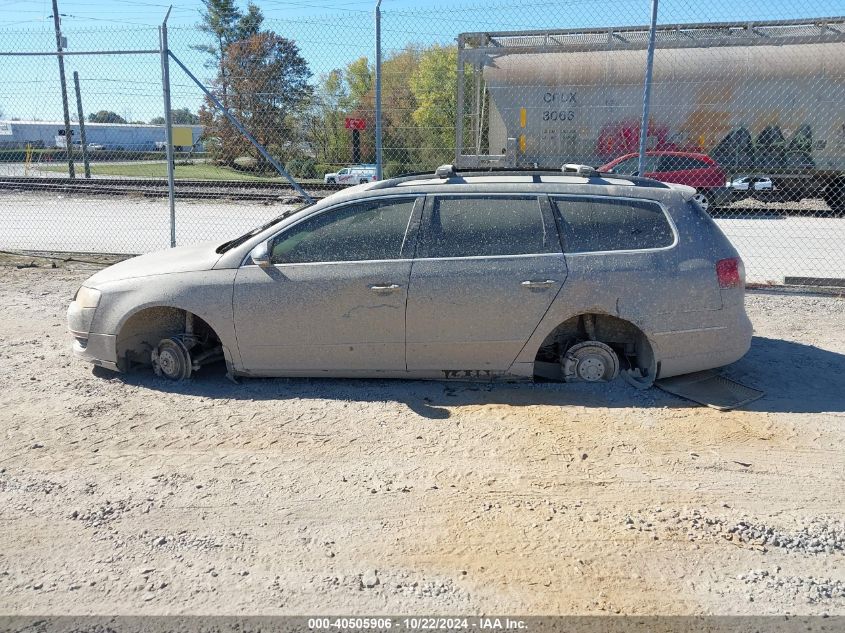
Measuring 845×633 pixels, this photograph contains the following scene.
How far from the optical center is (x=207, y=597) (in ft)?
10.3

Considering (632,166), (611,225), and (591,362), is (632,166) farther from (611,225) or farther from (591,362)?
(591,362)

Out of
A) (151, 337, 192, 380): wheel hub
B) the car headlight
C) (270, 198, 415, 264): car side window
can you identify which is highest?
(270, 198, 415, 264): car side window

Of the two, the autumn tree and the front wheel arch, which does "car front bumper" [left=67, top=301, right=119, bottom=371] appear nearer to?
the front wheel arch

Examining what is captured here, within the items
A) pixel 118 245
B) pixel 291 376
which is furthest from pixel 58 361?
pixel 118 245

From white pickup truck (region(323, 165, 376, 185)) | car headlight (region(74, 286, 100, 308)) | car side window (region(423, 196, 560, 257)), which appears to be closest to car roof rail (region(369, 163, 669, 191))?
car side window (region(423, 196, 560, 257))

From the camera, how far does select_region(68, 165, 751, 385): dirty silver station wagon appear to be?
515 centimetres

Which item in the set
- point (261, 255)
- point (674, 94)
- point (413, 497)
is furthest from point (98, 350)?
point (674, 94)

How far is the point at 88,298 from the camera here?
557 centimetres

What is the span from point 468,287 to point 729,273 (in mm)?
1859

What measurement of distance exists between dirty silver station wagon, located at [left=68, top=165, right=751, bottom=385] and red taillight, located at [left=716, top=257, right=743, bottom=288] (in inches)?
0.6

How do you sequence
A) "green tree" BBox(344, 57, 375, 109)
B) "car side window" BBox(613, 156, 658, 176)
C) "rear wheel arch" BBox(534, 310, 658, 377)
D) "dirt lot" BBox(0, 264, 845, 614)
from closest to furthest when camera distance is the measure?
"dirt lot" BBox(0, 264, 845, 614), "rear wheel arch" BBox(534, 310, 658, 377), "green tree" BBox(344, 57, 375, 109), "car side window" BBox(613, 156, 658, 176)

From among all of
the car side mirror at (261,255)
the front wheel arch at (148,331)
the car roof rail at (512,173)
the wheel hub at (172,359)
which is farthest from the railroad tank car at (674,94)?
the wheel hub at (172,359)

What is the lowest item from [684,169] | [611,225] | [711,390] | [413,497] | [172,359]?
[413,497]

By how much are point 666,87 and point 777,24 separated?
112 inches
